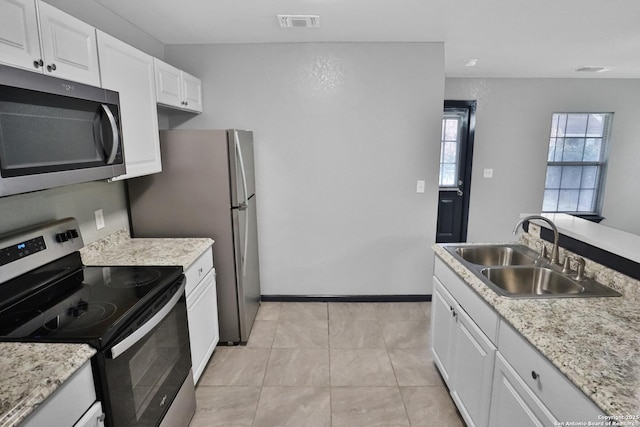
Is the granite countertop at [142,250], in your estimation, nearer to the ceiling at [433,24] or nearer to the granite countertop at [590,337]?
the ceiling at [433,24]

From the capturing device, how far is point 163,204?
2.57m

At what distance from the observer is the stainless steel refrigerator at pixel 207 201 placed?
8.18ft

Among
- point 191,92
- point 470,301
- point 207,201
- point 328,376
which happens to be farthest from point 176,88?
point 470,301

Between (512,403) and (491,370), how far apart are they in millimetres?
178

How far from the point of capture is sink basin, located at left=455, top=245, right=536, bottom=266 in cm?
224

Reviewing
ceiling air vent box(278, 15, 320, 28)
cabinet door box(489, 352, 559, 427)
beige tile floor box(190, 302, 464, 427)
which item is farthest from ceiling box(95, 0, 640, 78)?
beige tile floor box(190, 302, 464, 427)

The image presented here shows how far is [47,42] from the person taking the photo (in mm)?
1383

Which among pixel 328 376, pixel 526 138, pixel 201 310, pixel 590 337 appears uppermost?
pixel 526 138

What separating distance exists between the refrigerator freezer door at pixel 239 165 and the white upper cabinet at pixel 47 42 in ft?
3.08

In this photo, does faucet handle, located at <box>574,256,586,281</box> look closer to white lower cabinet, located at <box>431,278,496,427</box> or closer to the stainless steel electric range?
white lower cabinet, located at <box>431,278,496,427</box>

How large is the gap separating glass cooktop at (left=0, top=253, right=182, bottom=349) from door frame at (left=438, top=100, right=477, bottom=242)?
417cm

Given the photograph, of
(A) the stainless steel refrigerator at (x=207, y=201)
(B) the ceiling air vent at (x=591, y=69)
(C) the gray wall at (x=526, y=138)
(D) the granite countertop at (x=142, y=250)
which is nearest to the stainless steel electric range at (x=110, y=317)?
(D) the granite countertop at (x=142, y=250)

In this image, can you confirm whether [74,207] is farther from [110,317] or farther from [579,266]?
[579,266]

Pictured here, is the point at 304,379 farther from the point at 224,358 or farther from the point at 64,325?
the point at 64,325
